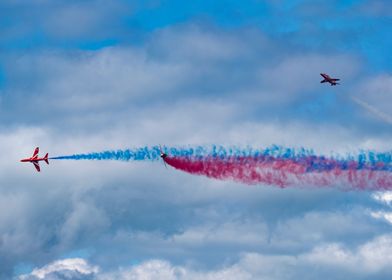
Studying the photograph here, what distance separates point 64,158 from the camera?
199250mm

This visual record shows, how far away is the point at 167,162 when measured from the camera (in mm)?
197625

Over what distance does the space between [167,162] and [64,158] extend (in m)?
22.6
